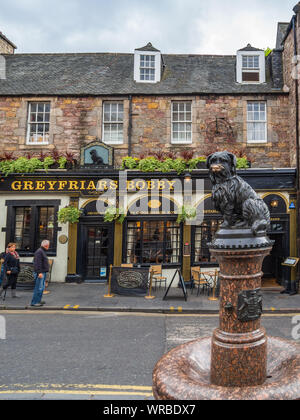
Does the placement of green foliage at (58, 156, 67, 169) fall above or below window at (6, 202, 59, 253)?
above

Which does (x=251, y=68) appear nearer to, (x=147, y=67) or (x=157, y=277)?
(x=147, y=67)

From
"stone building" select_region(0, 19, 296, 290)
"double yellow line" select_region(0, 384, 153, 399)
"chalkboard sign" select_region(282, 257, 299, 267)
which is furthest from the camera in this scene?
"stone building" select_region(0, 19, 296, 290)

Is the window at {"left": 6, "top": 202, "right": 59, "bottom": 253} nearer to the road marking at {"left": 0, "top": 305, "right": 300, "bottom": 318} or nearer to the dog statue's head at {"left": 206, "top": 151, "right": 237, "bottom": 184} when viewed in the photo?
the road marking at {"left": 0, "top": 305, "right": 300, "bottom": 318}

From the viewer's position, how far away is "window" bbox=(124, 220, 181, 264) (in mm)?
12547

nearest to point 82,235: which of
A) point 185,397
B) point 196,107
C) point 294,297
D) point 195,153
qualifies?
point 195,153

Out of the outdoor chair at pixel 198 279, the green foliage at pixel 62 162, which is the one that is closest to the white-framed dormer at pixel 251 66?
the green foliage at pixel 62 162

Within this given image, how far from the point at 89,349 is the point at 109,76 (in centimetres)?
1348

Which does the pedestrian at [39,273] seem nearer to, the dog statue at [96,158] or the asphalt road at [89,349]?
the asphalt road at [89,349]

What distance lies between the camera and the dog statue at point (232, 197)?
9.66 ft

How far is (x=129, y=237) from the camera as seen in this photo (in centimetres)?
1266

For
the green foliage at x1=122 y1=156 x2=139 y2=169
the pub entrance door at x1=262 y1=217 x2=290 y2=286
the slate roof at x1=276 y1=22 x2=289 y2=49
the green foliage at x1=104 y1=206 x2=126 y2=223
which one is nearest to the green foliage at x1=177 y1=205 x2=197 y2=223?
the green foliage at x1=104 y1=206 x2=126 y2=223

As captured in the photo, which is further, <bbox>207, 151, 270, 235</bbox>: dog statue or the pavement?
the pavement

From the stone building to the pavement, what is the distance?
1.55 m

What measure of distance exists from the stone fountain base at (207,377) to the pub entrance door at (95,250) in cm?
967
